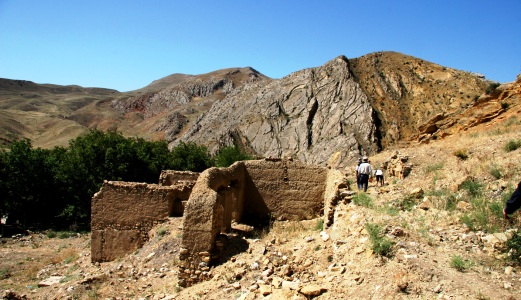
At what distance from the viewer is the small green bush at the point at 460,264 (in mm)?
6399

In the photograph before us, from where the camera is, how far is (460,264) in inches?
253

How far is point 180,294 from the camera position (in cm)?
928

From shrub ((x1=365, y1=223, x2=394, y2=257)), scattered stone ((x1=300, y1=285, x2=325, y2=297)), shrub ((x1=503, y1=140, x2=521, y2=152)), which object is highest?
shrub ((x1=503, y1=140, x2=521, y2=152))

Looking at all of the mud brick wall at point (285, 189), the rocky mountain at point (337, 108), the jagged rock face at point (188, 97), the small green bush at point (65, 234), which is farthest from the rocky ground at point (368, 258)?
the jagged rock face at point (188, 97)

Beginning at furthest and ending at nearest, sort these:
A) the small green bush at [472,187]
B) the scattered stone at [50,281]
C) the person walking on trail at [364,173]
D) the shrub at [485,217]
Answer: the person walking on trail at [364,173] < the scattered stone at [50,281] < the small green bush at [472,187] < the shrub at [485,217]

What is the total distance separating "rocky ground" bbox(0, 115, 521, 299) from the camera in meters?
6.32

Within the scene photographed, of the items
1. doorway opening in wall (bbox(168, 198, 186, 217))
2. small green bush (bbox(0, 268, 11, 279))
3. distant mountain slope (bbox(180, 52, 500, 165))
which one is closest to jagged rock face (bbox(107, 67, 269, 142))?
distant mountain slope (bbox(180, 52, 500, 165))

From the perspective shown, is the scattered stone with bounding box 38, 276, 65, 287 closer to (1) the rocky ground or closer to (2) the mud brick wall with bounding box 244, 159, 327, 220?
(1) the rocky ground

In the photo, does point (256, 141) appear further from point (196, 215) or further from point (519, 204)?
point (519, 204)

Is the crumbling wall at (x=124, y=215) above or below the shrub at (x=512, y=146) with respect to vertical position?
below

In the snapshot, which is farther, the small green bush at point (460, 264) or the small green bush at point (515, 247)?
the small green bush at point (515, 247)

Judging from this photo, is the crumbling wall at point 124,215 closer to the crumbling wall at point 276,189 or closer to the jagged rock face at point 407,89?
the crumbling wall at point 276,189

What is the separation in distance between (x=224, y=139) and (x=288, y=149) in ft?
31.3

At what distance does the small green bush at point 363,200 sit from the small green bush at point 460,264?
11.2ft
